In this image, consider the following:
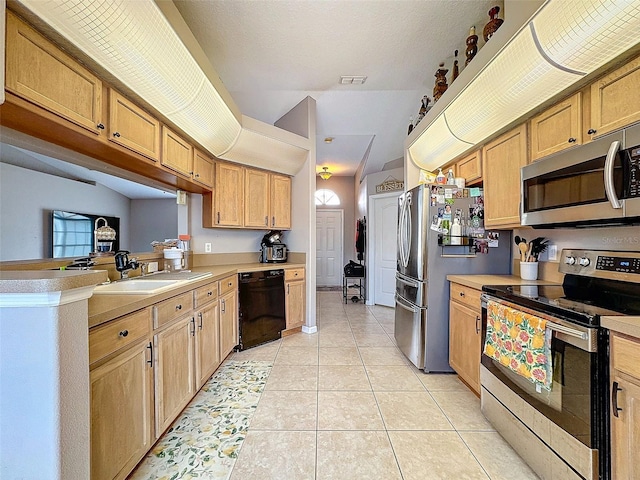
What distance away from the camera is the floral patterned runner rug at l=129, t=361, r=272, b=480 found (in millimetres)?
1451

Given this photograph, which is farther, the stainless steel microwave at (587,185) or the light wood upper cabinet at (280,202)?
the light wood upper cabinet at (280,202)

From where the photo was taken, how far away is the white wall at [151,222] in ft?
7.81

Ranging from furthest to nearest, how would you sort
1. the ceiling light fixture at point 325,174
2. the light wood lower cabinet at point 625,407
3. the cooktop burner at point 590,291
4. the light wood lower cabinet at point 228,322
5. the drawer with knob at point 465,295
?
the ceiling light fixture at point 325,174
the light wood lower cabinet at point 228,322
the drawer with knob at point 465,295
the cooktop burner at point 590,291
the light wood lower cabinet at point 625,407

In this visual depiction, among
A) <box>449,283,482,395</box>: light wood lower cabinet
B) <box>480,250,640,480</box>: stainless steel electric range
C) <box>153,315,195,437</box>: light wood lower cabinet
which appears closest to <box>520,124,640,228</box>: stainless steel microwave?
<box>480,250,640,480</box>: stainless steel electric range

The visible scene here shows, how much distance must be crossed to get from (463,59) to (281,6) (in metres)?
1.73

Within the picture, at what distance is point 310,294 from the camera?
3727 millimetres

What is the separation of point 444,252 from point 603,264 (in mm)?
1119

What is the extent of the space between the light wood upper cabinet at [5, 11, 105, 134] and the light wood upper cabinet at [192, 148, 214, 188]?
1.15 meters

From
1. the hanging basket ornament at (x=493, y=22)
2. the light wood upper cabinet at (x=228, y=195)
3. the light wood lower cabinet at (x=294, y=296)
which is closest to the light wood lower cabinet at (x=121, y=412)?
the light wood upper cabinet at (x=228, y=195)

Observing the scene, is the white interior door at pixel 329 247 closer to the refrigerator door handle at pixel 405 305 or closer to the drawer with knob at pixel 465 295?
the refrigerator door handle at pixel 405 305

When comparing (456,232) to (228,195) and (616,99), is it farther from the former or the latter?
(228,195)

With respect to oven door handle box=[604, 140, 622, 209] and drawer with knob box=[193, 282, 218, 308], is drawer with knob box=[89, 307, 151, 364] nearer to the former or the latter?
drawer with knob box=[193, 282, 218, 308]

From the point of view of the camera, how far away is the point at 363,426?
1796mm

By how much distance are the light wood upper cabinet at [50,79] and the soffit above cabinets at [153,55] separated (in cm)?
8
